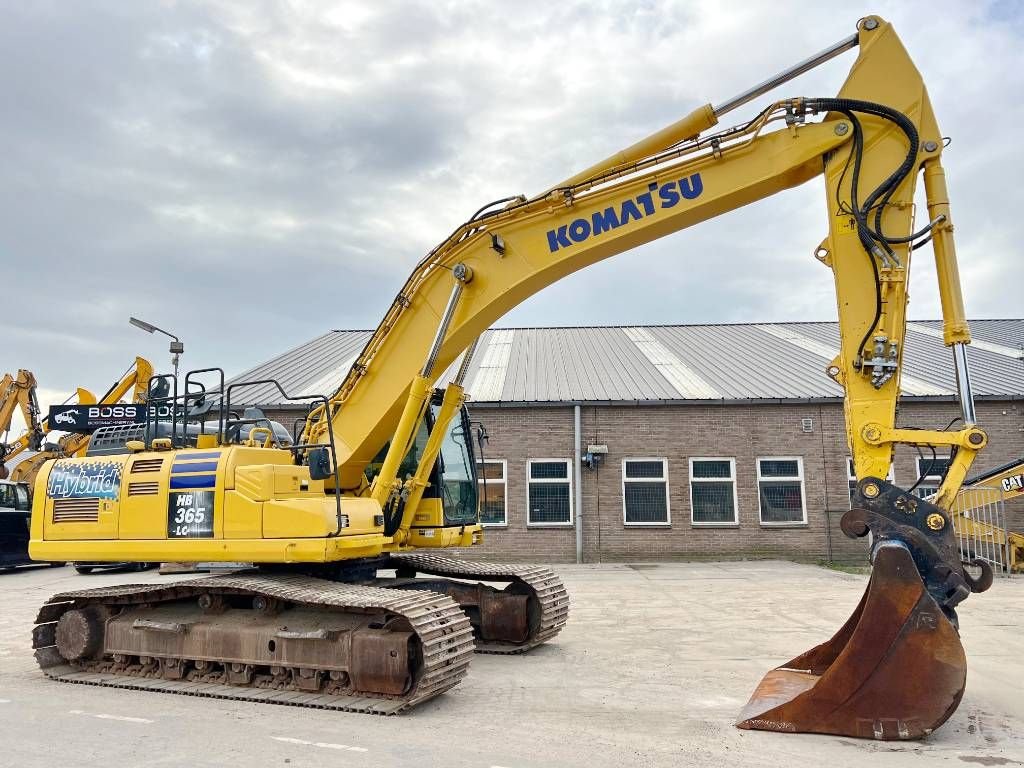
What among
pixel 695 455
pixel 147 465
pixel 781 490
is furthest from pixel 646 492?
pixel 147 465

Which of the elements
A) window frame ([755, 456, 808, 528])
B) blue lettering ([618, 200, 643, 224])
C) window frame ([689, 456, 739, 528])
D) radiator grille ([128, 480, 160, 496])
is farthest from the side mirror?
window frame ([755, 456, 808, 528])

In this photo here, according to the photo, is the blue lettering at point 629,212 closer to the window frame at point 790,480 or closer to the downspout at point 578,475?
the downspout at point 578,475

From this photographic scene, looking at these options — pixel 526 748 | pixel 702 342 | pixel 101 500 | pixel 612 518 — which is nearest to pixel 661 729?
pixel 526 748

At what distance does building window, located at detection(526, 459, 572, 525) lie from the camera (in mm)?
19375

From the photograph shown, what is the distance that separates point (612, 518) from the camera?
19.2 metres

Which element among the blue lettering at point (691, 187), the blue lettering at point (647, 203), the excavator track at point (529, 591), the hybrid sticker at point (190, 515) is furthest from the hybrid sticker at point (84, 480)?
the blue lettering at point (691, 187)

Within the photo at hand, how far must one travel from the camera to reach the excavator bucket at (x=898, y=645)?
5.32 m

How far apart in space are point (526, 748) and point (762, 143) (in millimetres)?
4973

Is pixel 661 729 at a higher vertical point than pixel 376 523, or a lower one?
lower

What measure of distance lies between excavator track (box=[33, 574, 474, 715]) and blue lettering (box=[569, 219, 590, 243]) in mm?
3408

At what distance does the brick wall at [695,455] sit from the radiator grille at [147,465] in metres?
12.1

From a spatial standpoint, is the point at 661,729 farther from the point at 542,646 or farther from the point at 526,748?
the point at 542,646

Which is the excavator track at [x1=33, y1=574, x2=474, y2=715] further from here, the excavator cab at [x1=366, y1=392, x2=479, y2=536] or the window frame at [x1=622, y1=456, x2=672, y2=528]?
the window frame at [x1=622, y1=456, x2=672, y2=528]

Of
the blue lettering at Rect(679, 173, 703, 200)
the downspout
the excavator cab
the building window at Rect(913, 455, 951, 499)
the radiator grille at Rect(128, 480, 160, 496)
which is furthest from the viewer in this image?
the downspout
